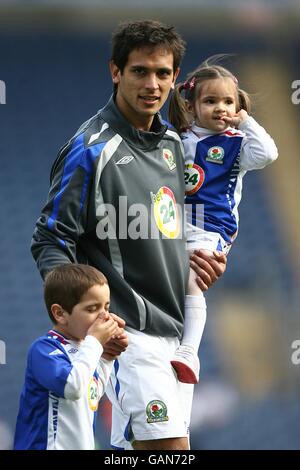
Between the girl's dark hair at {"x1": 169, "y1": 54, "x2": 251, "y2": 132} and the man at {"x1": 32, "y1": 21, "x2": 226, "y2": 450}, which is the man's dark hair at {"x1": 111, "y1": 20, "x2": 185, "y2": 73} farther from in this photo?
the girl's dark hair at {"x1": 169, "y1": 54, "x2": 251, "y2": 132}

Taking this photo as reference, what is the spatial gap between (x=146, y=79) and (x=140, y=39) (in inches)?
5.4

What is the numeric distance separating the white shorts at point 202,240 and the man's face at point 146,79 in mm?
474

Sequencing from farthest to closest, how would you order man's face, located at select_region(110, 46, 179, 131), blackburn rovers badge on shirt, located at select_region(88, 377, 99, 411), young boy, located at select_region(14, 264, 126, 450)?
1. man's face, located at select_region(110, 46, 179, 131)
2. blackburn rovers badge on shirt, located at select_region(88, 377, 99, 411)
3. young boy, located at select_region(14, 264, 126, 450)

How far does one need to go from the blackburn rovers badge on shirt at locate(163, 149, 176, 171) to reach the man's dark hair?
0.30 metres

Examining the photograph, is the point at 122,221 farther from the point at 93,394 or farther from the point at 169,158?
the point at 93,394

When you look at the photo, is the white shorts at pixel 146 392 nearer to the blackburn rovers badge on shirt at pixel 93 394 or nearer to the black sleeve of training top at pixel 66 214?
the blackburn rovers badge on shirt at pixel 93 394

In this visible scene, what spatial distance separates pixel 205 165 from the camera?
385cm

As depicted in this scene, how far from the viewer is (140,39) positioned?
3.57 meters

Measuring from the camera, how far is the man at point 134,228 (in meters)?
3.46

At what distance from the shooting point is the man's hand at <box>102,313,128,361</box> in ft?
10.8

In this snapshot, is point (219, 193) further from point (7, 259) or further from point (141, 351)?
point (7, 259)

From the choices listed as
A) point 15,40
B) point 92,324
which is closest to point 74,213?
point 92,324

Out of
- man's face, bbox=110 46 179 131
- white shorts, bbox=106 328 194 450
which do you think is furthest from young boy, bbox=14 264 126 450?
man's face, bbox=110 46 179 131

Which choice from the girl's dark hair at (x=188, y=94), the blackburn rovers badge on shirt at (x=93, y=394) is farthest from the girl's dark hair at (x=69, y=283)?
the girl's dark hair at (x=188, y=94)
